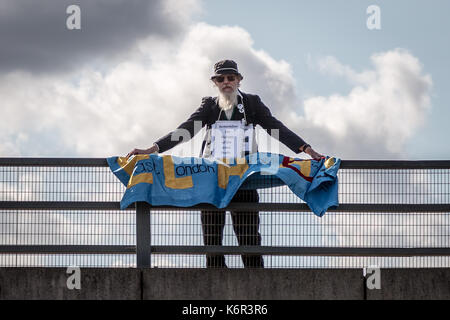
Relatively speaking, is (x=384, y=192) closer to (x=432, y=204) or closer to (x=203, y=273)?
(x=432, y=204)

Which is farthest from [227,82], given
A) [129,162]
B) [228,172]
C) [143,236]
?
[143,236]

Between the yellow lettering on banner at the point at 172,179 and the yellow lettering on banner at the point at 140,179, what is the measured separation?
19 centimetres

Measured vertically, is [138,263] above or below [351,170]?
below

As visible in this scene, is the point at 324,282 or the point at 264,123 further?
the point at 264,123

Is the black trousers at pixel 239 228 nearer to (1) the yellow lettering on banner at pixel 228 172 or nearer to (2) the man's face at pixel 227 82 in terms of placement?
(1) the yellow lettering on banner at pixel 228 172

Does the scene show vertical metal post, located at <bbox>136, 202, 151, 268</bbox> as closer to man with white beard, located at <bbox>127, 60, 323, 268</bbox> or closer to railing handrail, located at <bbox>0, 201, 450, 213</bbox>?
railing handrail, located at <bbox>0, 201, 450, 213</bbox>

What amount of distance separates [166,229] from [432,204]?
107 inches

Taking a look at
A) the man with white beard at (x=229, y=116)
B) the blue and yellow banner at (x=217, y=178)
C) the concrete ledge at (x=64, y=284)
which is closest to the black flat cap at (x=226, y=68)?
the man with white beard at (x=229, y=116)

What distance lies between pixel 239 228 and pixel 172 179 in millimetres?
850

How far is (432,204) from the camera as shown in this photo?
504 inches

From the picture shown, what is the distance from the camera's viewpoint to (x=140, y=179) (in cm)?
1276

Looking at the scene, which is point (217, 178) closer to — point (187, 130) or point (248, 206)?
point (248, 206)
